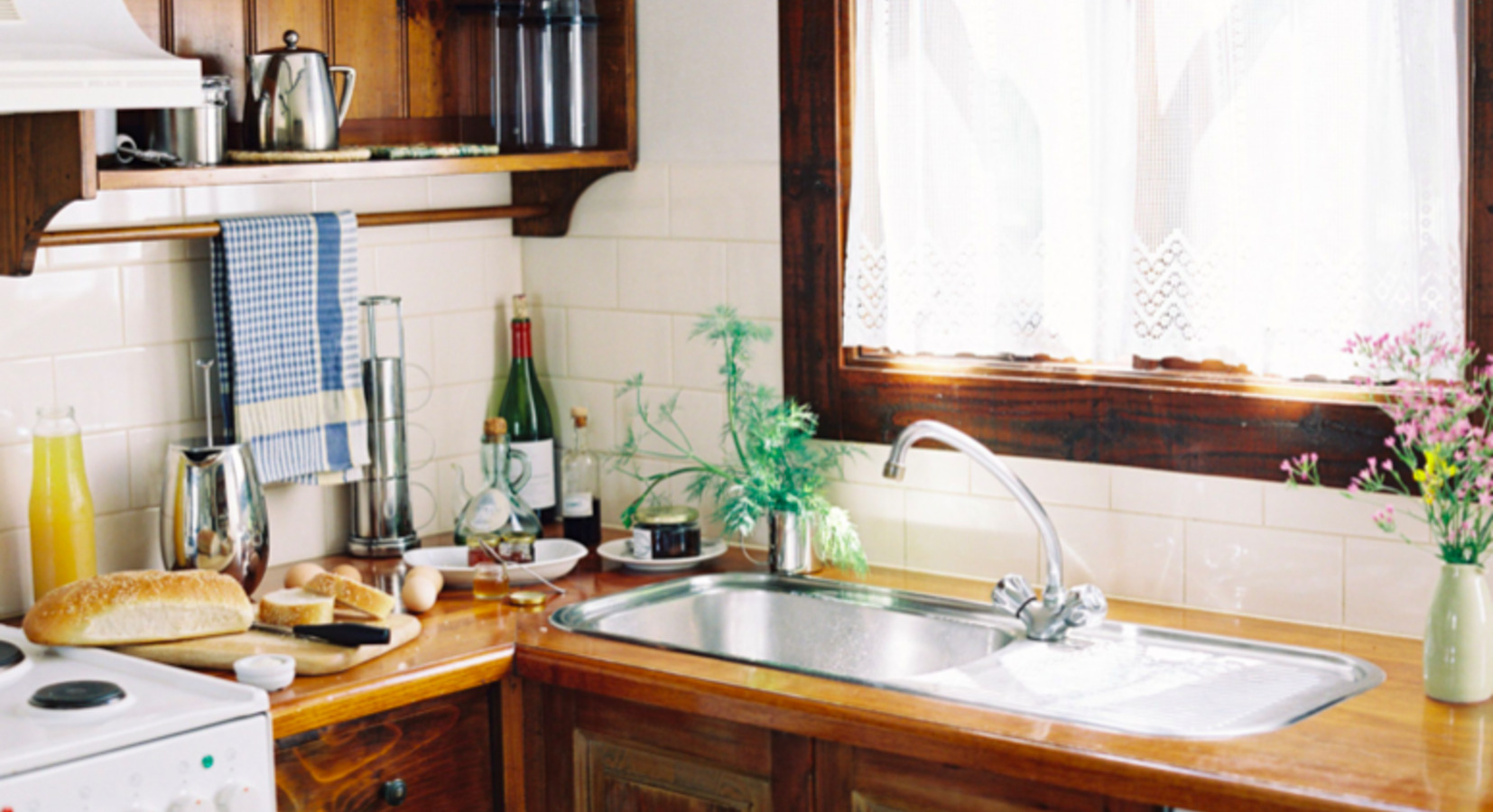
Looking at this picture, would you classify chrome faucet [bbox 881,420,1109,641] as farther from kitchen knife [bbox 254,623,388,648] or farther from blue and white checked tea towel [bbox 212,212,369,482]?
blue and white checked tea towel [bbox 212,212,369,482]

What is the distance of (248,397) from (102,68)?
0.68 m

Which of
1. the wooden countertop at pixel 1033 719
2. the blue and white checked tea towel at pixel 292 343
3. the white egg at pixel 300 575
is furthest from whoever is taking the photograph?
the blue and white checked tea towel at pixel 292 343

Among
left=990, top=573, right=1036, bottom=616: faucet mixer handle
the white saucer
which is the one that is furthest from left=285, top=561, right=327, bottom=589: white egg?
left=990, top=573, right=1036, bottom=616: faucet mixer handle

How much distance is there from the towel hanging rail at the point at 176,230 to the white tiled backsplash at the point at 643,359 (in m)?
0.05

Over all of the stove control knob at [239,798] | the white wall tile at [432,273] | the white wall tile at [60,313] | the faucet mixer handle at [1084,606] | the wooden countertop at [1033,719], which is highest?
the white wall tile at [432,273]

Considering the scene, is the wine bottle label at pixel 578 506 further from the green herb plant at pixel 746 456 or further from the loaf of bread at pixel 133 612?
the loaf of bread at pixel 133 612

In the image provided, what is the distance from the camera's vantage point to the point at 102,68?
1.83 m

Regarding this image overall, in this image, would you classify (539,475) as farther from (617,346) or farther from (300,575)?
(300,575)

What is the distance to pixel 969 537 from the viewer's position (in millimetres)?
2412

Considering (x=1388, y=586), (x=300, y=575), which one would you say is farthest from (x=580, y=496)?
(x=1388, y=586)

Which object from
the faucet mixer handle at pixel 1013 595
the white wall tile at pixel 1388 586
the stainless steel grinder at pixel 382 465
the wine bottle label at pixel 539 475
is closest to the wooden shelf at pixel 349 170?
the stainless steel grinder at pixel 382 465

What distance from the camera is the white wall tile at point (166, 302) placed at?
2354 mm

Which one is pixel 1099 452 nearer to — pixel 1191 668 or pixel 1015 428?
pixel 1015 428

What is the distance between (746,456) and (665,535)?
0.18 m
